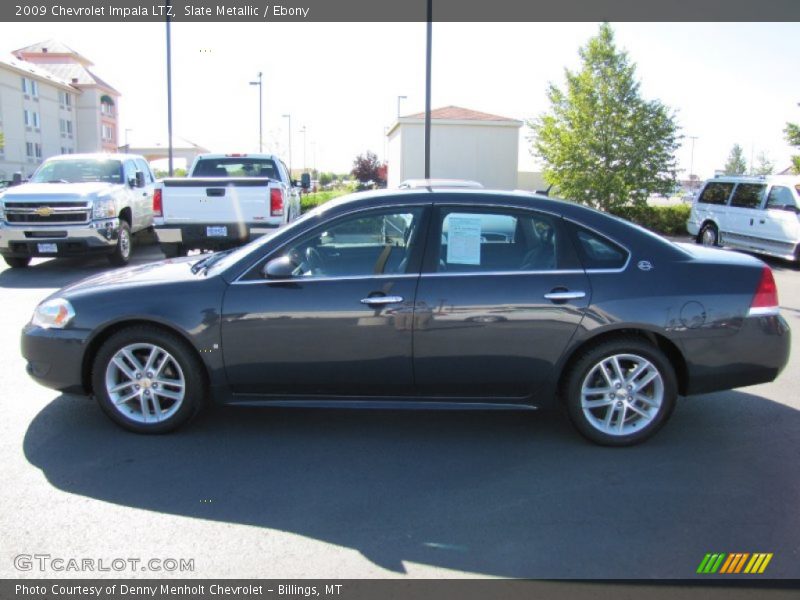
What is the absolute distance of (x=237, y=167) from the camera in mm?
13281

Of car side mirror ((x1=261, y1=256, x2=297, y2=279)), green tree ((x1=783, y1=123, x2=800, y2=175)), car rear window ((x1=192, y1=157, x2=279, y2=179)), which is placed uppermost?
green tree ((x1=783, y1=123, x2=800, y2=175))

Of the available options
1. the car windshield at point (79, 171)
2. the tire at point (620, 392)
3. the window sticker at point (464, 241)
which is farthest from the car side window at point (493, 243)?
the car windshield at point (79, 171)

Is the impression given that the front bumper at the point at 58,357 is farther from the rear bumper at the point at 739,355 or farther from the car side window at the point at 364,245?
the rear bumper at the point at 739,355

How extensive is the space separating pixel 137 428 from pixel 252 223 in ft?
20.9

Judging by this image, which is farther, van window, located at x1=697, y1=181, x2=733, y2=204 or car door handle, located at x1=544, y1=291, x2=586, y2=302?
van window, located at x1=697, y1=181, x2=733, y2=204

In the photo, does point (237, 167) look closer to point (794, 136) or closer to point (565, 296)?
point (565, 296)

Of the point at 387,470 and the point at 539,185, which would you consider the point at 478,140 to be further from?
the point at 387,470

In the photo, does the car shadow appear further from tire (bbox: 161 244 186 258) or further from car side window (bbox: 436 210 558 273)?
tire (bbox: 161 244 186 258)

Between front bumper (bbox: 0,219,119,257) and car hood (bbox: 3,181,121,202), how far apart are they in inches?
18.2

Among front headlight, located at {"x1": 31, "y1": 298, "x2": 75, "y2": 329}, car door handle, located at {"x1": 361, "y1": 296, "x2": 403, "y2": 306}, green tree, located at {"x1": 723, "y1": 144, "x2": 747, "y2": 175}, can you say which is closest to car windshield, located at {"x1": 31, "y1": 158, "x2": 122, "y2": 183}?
front headlight, located at {"x1": 31, "y1": 298, "x2": 75, "y2": 329}

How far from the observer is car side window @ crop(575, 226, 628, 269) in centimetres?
446

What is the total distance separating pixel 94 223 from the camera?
11672mm

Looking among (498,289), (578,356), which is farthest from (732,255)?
(498,289)

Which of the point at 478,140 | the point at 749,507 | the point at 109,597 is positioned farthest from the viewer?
the point at 478,140
